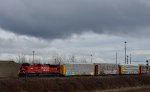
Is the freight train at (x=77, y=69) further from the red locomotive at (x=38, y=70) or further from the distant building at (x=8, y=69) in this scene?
the distant building at (x=8, y=69)

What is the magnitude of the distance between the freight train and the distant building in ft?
3.86

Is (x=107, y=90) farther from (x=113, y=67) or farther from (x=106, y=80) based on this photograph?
(x=113, y=67)

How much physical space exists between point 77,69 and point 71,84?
64.1 ft

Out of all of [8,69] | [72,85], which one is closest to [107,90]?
[72,85]

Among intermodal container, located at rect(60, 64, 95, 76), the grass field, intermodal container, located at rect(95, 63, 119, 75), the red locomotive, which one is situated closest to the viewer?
the grass field

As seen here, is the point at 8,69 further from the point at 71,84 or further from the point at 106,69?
the point at 106,69

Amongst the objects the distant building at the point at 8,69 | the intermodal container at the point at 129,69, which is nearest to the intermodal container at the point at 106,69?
the intermodal container at the point at 129,69

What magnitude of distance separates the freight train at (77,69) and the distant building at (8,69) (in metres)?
1.18

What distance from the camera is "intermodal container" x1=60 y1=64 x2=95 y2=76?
8094cm

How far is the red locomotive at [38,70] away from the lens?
72.2 meters

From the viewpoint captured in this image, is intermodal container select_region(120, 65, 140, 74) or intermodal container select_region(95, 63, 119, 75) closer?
intermodal container select_region(95, 63, 119, 75)

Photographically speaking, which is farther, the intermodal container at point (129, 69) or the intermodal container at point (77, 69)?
the intermodal container at point (129, 69)

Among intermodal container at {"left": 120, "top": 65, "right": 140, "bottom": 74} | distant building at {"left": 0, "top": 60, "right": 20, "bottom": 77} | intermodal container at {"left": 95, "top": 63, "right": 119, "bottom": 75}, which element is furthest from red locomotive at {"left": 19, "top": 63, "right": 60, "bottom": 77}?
intermodal container at {"left": 120, "top": 65, "right": 140, "bottom": 74}

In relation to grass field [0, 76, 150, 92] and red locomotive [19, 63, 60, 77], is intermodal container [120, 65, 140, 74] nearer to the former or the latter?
grass field [0, 76, 150, 92]
